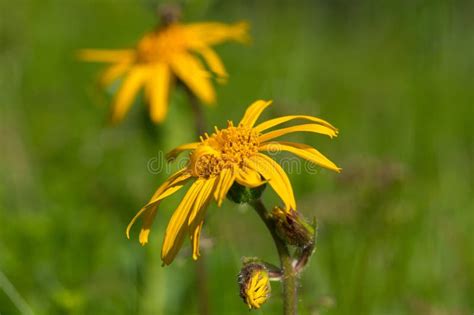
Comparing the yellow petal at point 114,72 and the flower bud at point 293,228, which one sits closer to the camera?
the flower bud at point 293,228

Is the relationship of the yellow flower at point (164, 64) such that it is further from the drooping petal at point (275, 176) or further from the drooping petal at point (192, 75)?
the drooping petal at point (275, 176)

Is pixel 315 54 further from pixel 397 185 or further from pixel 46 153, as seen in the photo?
pixel 397 185

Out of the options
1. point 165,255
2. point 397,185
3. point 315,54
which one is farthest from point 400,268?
point 315,54

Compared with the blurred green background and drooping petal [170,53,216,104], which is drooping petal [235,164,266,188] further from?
drooping petal [170,53,216,104]

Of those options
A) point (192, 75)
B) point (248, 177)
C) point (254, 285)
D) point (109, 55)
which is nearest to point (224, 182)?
point (248, 177)

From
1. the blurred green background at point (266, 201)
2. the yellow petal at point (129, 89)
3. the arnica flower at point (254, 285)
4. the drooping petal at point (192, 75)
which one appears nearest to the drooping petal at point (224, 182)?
the arnica flower at point (254, 285)

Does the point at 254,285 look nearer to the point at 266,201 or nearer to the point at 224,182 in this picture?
the point at 224,182
